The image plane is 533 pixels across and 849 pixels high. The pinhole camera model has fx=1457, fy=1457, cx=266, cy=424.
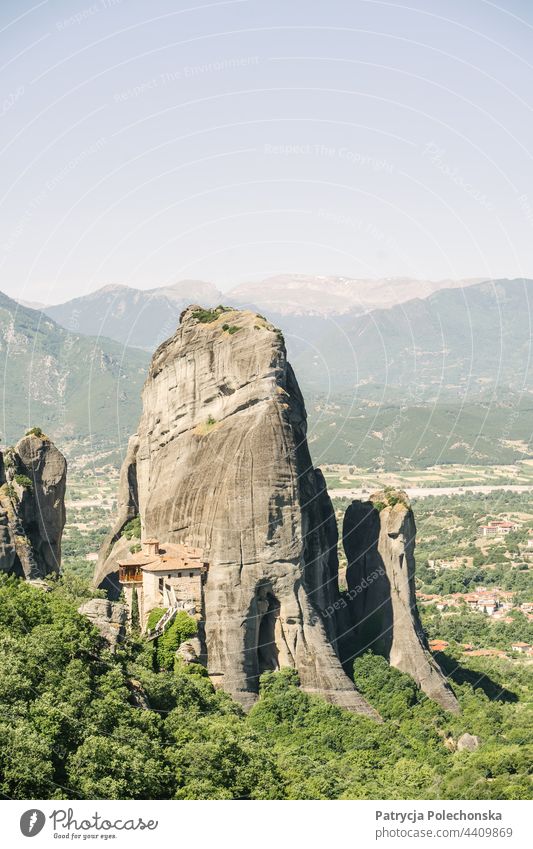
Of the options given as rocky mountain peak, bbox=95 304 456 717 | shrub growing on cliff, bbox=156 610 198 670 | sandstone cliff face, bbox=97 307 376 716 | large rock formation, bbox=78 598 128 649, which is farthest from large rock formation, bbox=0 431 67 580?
large rock formation, bbox=78 598 128 649

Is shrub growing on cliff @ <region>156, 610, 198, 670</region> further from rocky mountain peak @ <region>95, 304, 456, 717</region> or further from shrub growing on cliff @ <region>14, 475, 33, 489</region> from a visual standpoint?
shrub growing on cliff @ <region>14, 475, 33, 489</region>

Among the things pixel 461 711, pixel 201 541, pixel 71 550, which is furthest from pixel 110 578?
pixel 71 550

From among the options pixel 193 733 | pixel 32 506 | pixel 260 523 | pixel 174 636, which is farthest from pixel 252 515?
pixel 193 733

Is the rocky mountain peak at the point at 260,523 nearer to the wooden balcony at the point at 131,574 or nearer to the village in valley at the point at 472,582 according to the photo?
the wooden balcony at the point at 131,574

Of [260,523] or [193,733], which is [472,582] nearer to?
[260,523]

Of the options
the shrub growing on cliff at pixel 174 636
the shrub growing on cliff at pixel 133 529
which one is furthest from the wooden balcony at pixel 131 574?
the shrub growing on cliff at pixel 133 529
